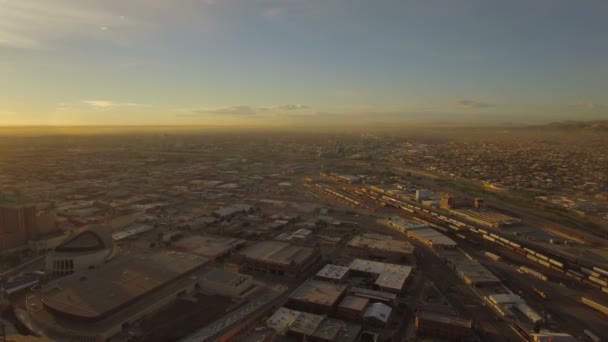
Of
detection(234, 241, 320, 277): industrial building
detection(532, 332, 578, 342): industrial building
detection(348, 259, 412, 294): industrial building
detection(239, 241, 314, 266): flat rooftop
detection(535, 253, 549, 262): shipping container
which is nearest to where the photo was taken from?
detection(532, 332, 578, 342): industrial building

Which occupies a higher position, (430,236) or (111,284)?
(111,284)

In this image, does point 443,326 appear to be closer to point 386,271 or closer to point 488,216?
point 386,271

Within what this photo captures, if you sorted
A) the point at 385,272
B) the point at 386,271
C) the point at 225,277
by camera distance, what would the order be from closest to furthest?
the point at 225,277 → the point at 385,272 → the point at 386,271

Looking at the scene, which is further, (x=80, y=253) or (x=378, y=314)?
(x=80, y=253)

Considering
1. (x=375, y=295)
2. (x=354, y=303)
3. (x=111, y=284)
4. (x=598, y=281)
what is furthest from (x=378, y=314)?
(x=598, y=281)

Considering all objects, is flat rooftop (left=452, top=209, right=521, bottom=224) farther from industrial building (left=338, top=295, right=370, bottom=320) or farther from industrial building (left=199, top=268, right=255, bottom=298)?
industrial building (left=199, top=268, right=255, bottom=298)

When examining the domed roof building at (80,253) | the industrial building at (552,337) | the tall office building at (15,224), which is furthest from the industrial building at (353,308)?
the tall office building at (15,224)

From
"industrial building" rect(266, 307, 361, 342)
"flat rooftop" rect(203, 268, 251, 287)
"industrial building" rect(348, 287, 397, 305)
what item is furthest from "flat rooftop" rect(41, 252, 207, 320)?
"industrial building" rect(348, 287, 397, 305)

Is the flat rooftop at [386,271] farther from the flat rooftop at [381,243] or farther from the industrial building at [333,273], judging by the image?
the flat rooftop at [381,243]
